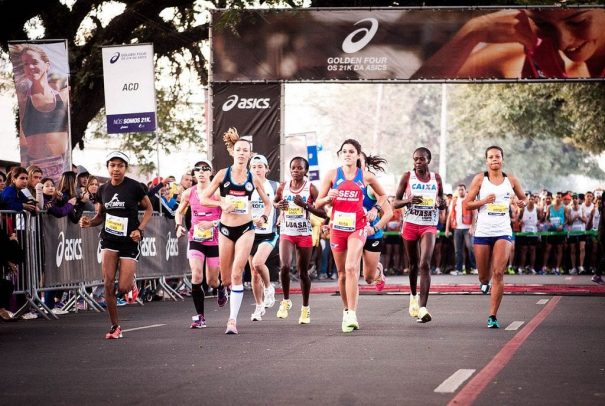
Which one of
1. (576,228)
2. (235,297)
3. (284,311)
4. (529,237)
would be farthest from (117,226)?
(529,237)

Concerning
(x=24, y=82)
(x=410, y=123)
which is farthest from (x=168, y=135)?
(x=410, y=123)

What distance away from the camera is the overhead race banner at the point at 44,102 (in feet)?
68.8

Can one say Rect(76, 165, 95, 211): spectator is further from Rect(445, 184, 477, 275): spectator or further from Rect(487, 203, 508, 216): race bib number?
Rect(445, 184, 477, 275): spectator

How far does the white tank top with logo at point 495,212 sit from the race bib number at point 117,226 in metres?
4.14

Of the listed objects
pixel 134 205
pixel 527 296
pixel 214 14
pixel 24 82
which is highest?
pixel 214 14

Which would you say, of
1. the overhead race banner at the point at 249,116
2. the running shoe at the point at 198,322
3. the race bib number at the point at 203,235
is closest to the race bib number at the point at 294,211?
the race bib number at the point at 203,235

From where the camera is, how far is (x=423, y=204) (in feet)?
51.3

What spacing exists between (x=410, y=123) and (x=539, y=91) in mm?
63563

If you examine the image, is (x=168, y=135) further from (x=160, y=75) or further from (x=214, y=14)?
(x=214, y=14)

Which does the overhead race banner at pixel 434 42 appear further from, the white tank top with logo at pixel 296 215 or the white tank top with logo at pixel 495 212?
the white tank top with logo at pixel 495 212

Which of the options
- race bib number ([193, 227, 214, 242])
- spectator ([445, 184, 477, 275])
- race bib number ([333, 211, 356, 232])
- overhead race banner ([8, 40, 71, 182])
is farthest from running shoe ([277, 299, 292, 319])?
spectator ([445, 184, 477, 275])

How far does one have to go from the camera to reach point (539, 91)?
164ft

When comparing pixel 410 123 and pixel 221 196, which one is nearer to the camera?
pixel 221 196

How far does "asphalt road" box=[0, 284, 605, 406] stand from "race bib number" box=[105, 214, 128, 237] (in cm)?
120
